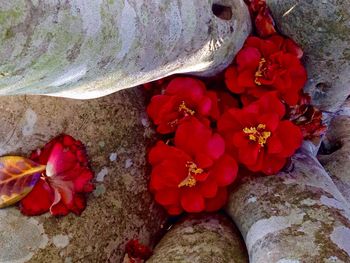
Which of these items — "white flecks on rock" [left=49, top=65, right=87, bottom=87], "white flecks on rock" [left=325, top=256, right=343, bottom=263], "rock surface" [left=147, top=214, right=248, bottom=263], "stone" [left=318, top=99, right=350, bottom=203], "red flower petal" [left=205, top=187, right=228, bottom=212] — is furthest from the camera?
"stone" [left=318, top=99, right=350, bottom=203]

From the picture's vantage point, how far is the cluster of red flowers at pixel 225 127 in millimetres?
1051

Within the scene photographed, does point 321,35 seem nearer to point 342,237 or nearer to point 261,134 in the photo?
point 261,134

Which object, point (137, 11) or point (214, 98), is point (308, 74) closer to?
point (214, 98)

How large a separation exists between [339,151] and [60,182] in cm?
71

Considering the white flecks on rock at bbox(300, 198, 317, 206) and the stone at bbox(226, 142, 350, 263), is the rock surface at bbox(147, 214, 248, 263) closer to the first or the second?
A: the stone at bbox(226, 142, 350, 263)

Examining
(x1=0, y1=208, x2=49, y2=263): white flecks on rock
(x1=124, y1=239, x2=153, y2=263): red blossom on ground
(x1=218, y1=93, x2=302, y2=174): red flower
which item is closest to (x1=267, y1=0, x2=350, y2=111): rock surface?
(x1=218, y1=93, x2=302, y2=174): red flower

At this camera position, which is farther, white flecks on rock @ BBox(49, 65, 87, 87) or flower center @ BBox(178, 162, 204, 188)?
flower center @ BBox(178, 162, 204, 188)

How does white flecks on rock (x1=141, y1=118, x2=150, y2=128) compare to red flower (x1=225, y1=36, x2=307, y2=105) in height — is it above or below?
below

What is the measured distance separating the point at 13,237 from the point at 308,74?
2.09 ft

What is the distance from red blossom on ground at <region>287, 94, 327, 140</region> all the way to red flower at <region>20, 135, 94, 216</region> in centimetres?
41

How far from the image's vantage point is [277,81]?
3.60ft

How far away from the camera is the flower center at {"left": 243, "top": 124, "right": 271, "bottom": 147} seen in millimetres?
1052

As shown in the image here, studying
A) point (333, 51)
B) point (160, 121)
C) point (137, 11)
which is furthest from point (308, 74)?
point (137, 11)

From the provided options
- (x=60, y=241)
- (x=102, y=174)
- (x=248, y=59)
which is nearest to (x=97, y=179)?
(x=102, y=174)
